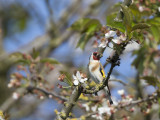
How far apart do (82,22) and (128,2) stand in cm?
77

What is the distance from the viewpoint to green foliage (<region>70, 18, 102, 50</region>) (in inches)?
84.7

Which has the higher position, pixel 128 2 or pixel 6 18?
pixel 6 18

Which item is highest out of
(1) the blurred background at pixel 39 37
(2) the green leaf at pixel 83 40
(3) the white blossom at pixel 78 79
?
(1) the blurred background at pixel 39 37

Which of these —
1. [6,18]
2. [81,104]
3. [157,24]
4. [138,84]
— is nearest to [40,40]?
[6,18]

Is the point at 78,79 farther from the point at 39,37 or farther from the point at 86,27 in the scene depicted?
the point at 39,37

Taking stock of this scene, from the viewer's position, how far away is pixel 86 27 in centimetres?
222

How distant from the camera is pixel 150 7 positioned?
2.25m

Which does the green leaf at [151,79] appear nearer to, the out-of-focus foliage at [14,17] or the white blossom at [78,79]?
the white blossom at [78,79]

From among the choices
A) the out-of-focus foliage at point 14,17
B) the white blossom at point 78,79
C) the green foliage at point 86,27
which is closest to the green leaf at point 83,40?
the green foliage at point 86,27

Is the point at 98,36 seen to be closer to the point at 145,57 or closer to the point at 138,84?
the point at 145,57

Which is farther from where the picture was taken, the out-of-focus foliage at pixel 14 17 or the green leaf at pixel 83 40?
the out-of-focus foliage at pixel 14 17

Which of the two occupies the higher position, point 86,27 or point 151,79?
point 86,27

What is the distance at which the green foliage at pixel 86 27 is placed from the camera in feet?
7.06

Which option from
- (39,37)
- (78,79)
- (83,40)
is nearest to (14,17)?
(39,37)
